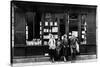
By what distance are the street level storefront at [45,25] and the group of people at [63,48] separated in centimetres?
9

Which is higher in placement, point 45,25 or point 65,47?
point 45,25

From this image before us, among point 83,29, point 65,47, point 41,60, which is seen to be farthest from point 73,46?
point 41,60

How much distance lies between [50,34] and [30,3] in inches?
30.9

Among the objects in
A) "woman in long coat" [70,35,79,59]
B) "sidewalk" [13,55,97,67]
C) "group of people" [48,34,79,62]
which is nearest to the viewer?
"sidewalk" [13,55,97,67]

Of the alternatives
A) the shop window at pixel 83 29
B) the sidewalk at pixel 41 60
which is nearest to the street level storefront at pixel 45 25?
the shop window at pixel 83 29

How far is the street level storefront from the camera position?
397cm

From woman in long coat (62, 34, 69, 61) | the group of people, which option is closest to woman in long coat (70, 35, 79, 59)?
the group of people

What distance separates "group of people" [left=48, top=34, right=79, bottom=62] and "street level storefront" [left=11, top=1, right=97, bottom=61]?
90 millimetres

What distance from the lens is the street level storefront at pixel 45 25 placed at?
3975 millimetres

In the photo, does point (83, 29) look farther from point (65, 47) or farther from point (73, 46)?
point (65, 47)

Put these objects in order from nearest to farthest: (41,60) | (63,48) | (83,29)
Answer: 1. (41,60)
2. (63,48)
3. (83,29)

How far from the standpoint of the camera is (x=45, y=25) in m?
4.11

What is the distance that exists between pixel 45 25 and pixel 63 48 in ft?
2.11

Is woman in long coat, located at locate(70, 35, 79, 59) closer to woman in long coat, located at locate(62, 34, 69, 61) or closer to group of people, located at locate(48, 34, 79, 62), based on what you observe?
group of people, located at locate(48, 34, 79, 62)
